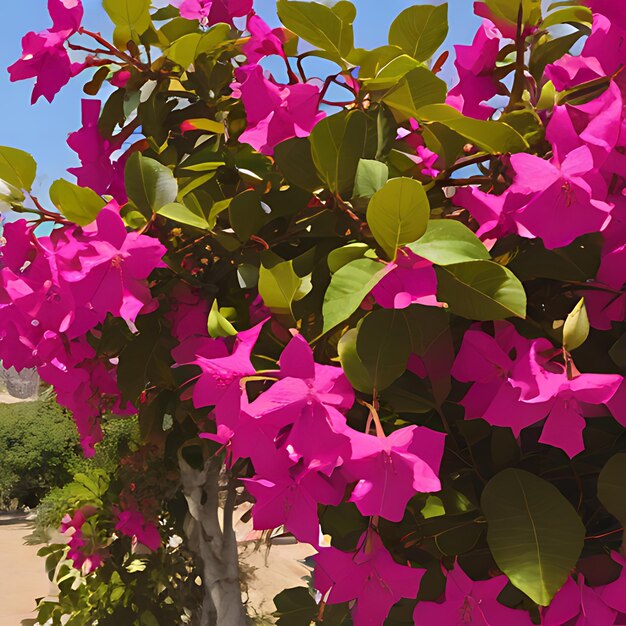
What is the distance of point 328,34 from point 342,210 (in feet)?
0.59

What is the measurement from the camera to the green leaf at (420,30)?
850 mm

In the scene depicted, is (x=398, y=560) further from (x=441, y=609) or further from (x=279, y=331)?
(x=279, y=331)

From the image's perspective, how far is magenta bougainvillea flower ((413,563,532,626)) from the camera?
756 millimetres

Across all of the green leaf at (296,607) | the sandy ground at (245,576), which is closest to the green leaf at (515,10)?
the green leaf at (296,607)

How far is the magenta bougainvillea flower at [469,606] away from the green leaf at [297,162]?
1.39 feet

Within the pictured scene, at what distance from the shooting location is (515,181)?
0.72 metres

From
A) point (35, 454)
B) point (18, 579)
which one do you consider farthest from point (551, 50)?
point (35, 454)

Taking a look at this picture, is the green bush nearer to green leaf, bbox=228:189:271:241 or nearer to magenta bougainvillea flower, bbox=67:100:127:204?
magenta bougainvillea flower, bbox=67:100:127:204

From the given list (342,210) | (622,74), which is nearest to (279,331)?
(342,210)

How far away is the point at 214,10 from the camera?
1.07 metres

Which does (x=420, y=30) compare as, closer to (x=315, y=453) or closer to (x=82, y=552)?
(x=315, y=453)

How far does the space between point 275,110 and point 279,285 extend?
0.69ft

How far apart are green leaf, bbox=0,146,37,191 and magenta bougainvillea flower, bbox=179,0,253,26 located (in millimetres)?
337

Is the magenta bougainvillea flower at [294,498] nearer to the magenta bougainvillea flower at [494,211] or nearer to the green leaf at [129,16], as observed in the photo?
the magenta bougainvillea flower at [494,211]
